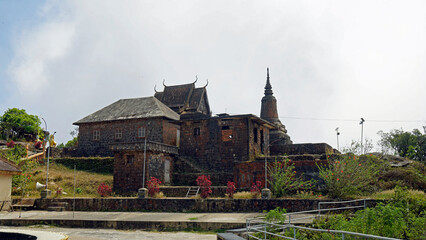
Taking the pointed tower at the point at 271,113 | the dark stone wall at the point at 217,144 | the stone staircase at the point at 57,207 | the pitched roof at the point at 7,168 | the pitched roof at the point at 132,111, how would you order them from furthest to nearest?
1. the pointed tower at the point at 271,113
2. the pitched roof at the point at 132,111
3. the dark stone wall at the point at 217,144
4. the stone staircase at the point at 57,207
5. the pitched roof at the point at 7,168

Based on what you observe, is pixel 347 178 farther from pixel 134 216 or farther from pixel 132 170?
pixel 132 170

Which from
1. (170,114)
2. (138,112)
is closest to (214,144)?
(170,114)

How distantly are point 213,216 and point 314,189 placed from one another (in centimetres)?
636

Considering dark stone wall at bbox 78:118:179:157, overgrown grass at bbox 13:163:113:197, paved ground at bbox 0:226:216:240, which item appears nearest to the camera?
paved ground at bbox 0:226:216:240

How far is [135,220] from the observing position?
15.7m

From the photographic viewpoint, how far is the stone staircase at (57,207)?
2025 centimetres

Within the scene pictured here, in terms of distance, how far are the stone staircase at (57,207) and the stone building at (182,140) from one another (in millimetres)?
4916

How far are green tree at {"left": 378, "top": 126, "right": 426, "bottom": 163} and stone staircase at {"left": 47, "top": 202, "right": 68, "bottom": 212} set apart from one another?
1273 inches

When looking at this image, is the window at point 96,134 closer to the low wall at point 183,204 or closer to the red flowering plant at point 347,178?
the low wall at point 183,204

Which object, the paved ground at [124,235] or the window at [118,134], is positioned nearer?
the paved ground at [124,235]

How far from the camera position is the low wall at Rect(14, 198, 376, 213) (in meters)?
17.0

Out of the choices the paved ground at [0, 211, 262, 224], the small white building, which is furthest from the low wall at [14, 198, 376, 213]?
the small white building

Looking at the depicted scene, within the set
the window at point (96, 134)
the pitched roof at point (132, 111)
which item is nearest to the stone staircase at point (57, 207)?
the pitched roof at point (132, 111)

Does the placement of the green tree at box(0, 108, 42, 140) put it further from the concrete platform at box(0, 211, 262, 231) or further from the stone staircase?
the concrete platform at box(0, 211, 262, 231)
